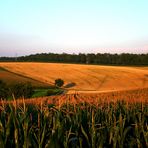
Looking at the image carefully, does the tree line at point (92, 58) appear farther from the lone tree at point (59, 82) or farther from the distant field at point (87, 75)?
the lone tree at point (59, 82)

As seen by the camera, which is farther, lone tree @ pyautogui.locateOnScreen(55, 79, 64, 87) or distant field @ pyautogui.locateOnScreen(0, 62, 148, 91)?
distant field @ pyautogui.locateOnScreen(0, 62, 148, 91)

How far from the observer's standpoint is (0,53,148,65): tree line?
380 feet

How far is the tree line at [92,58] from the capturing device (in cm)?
11581

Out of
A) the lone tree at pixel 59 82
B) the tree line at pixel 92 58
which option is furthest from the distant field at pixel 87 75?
the tree line at pixel 92 58

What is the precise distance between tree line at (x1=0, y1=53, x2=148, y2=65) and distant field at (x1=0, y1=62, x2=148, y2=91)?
2145cm

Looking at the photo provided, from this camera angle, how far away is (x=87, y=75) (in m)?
85.6

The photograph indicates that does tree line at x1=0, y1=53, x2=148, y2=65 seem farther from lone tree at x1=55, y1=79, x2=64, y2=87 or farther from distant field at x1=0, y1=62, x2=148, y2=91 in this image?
lone tree at x1=55, y1=79, x2=64, y2=87

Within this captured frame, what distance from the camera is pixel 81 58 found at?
120 meters

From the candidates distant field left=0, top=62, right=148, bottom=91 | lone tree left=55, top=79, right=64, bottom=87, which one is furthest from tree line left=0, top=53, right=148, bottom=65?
lone tree left=55, top=79, right=64, bottom=87

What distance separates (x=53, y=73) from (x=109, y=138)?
7741 cm

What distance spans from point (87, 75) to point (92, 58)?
34.2 m

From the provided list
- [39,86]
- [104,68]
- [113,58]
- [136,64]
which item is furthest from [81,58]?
[39,86]

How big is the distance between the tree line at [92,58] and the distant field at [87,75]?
2145 cm

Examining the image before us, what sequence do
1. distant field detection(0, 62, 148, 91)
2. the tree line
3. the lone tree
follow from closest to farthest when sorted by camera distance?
1. the lone tree
2. distant field detection(0, 62, 148, 91)
3. the tree line
